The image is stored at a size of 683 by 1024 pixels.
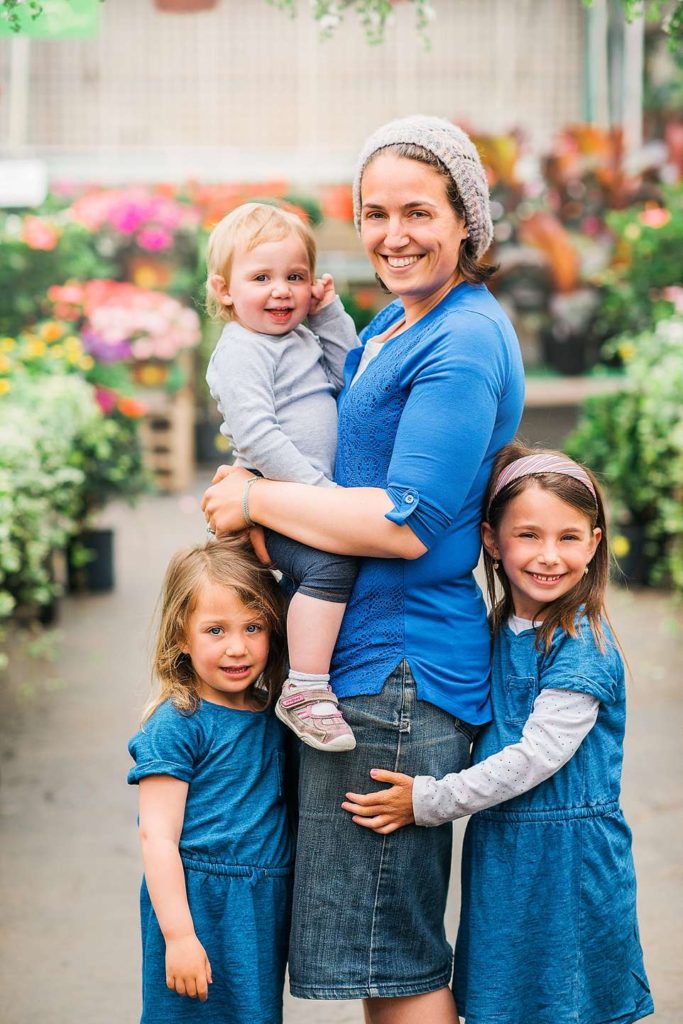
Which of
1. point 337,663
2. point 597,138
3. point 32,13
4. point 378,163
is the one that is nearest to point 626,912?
point 337,663

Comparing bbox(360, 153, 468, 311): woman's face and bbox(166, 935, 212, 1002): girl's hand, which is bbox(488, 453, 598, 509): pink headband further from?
bbox(166, 935, 212, 1002): girl's hand

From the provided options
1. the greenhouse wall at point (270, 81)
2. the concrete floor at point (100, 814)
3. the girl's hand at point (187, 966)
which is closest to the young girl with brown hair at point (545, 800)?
the girl's hand at point (187, 966)

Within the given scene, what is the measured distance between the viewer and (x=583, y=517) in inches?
80.7

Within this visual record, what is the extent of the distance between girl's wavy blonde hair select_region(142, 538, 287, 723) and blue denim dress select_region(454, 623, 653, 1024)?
398 millimetres

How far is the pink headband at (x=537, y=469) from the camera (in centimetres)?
204

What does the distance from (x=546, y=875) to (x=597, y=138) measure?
8.75 m

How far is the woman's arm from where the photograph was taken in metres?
1.85

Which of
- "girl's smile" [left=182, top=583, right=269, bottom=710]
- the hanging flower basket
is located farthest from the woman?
the hanging flower basket

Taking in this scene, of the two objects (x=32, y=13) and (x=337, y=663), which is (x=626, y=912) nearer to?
(x=337, y=663)

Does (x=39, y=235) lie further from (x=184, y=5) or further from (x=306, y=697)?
(x=306, y=697)

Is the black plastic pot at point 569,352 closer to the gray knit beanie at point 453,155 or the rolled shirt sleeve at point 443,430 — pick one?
the gray knit beanie at point 453,155

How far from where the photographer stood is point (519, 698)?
203 cm

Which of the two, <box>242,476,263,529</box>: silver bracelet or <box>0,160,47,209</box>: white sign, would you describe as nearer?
<box>242,476,263,529</box>: silver bracelet

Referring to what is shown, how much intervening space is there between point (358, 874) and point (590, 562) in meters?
0.67
